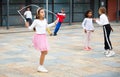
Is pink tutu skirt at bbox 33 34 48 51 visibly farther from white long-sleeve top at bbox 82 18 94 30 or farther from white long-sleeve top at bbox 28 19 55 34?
white long-sleeve top at bbox 82 18 94 30

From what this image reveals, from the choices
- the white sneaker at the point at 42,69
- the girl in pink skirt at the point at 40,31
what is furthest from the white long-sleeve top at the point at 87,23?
the white sneaker at the point at 42,69

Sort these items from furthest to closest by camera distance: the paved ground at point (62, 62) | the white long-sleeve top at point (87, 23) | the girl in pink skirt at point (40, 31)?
the white long-sleeve top at point (87, 23) < the girl in pink skirt at point (40, 31) < the paved ground at point (62, 62)

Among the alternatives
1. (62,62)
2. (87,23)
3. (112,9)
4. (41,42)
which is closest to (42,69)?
(41,42)

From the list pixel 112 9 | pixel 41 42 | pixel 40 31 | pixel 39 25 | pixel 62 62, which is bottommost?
pixel 62 62

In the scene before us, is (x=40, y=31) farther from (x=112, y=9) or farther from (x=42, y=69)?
(x=112, y=9)

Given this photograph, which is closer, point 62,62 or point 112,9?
point 62,62

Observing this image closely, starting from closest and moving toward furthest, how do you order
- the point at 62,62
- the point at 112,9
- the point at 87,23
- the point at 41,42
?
the point at 41,42 → the point at 62,62 → the point at 87,23 → the point at 112,9

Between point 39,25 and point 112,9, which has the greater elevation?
point 112,9

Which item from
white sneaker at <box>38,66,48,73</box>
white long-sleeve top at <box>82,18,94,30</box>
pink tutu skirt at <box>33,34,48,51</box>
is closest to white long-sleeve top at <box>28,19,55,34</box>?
pink tutu skirt at <box>33,34,48,51</box>

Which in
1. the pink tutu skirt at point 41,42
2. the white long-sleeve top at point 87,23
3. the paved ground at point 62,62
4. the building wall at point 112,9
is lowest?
the paved ground at point 62,62

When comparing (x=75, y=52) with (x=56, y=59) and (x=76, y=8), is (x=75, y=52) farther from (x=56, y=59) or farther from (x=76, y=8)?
(x=76, y=8)

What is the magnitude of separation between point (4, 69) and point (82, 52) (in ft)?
14.7

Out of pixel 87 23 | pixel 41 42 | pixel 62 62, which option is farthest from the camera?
Result: pixel 87 23

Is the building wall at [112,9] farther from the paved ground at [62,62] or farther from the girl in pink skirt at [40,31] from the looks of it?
the girl in pink skirt at [40,31]
